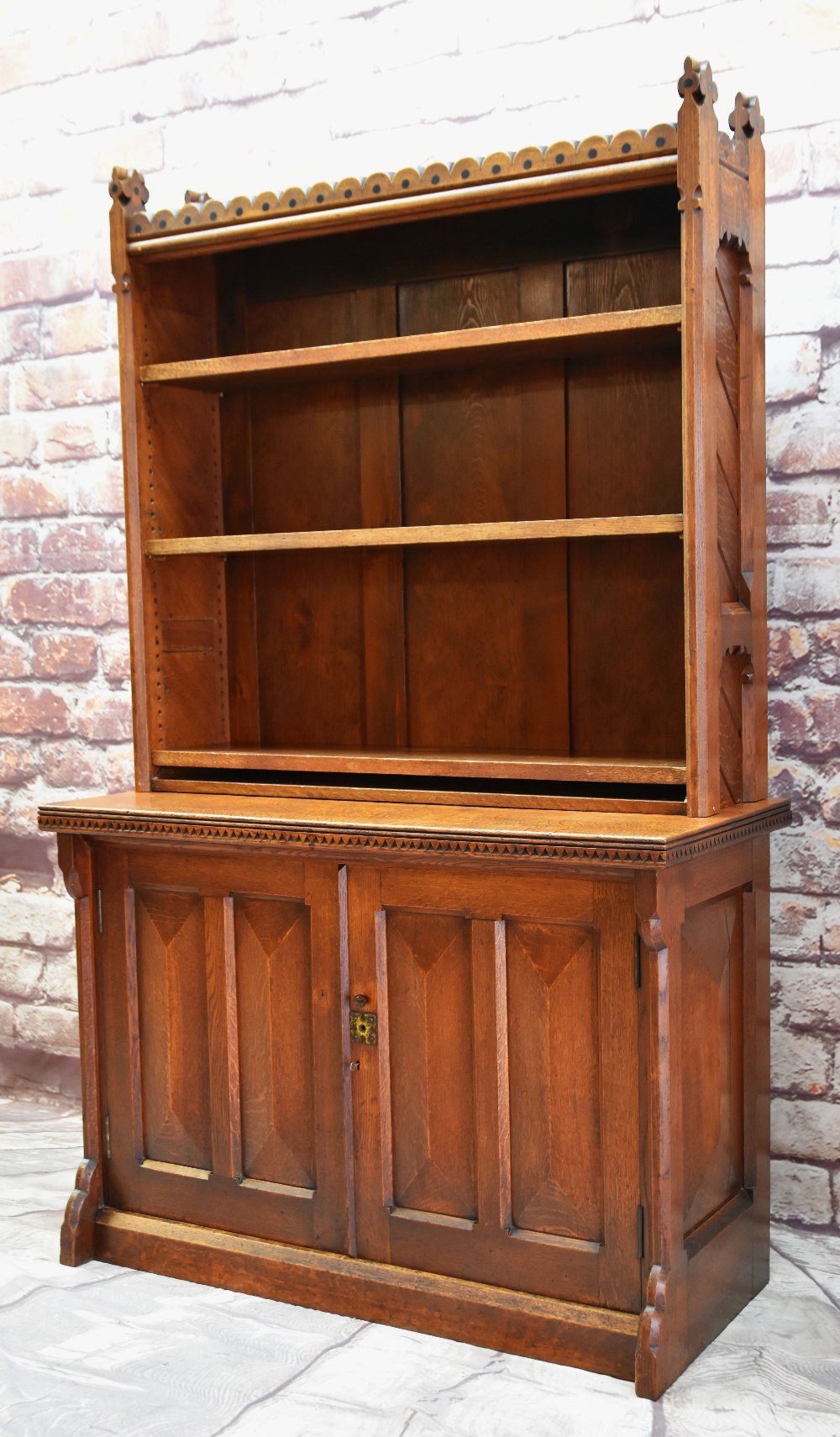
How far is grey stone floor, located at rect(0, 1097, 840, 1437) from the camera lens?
2238mm

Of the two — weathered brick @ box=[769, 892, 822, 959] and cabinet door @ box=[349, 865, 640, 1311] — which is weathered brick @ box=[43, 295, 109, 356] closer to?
cabinet door @ box=[349, 865, 640, 1311]

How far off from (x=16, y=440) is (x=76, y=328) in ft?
1.11

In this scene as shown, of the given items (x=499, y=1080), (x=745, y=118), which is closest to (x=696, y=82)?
(x=745, y=118)

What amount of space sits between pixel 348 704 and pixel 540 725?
1.50 ft

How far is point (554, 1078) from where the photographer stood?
2453mm

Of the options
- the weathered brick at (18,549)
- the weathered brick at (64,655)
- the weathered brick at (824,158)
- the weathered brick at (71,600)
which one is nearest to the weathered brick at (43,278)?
the weathered brick at (18,549)

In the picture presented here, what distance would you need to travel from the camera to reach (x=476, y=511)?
9.99ft

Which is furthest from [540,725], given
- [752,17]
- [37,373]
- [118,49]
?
[118,49]

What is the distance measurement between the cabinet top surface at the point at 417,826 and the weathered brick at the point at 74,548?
94 centimetres

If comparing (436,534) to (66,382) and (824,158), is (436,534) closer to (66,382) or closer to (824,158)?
(824,158)

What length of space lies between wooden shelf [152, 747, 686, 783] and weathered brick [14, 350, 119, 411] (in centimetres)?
110

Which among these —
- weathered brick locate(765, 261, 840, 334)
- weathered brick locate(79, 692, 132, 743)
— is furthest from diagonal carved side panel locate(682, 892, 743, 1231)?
weathered brick locate(79, 692, 132, 743)

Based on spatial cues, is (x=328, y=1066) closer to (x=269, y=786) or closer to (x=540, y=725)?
(x=269, y=786)

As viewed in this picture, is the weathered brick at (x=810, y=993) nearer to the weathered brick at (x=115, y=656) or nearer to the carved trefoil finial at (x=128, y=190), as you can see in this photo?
the weathered brick at (x=115, y=656)
